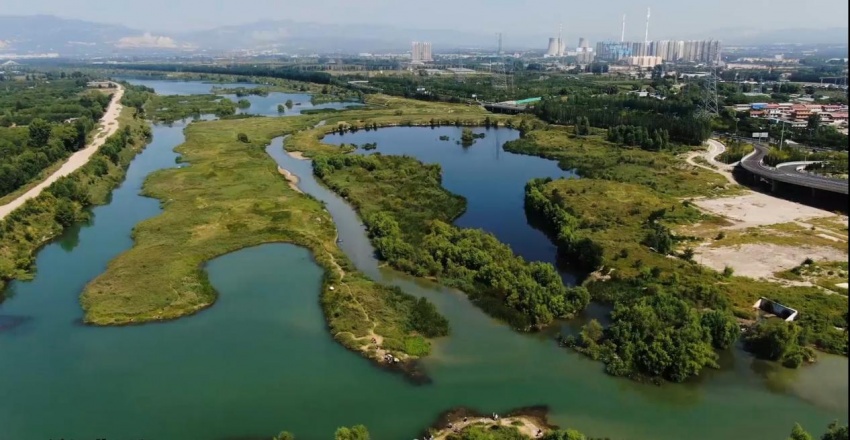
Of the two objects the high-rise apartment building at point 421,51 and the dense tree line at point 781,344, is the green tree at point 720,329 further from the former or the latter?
the high-rise apartment building at point 421,51

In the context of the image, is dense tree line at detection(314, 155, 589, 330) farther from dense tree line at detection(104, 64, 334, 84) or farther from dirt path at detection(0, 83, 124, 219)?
dense tree line at detection(104, 64, 334, 84)

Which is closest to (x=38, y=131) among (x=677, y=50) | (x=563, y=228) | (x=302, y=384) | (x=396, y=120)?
(x=396, y=120)

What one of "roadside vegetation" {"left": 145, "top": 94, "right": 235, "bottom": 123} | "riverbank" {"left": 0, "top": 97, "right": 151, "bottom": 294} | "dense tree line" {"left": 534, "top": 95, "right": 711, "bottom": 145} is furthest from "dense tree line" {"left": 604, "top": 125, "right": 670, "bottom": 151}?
"roadside vegetation" {"left": 145, "top": 94, "right": 235, "bottom": 123}

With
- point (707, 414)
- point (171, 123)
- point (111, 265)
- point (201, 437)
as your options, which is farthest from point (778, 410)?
point (171, 123)

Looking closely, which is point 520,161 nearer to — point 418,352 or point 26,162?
point 418,352

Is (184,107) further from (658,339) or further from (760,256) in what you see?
(658,339)

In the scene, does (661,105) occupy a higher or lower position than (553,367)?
higher
